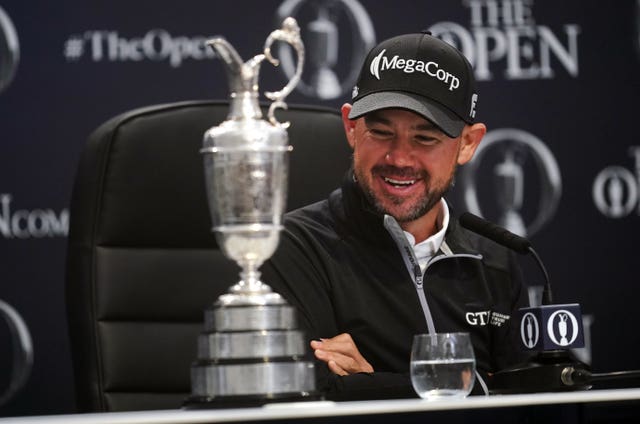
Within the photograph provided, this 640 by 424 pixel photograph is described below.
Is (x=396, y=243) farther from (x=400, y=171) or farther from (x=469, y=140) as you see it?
(x=469, y=140)

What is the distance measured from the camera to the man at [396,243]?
2242mm

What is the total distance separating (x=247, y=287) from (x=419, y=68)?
0.92 m

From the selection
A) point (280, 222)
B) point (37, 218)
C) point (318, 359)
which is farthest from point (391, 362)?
point (37, 218)

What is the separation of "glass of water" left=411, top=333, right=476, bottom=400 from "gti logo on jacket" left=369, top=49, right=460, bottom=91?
2.87 feet

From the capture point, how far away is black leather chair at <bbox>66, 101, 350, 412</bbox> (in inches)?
85.6

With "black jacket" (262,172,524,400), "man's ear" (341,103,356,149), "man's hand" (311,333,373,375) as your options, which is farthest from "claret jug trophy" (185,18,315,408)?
"man's ear" (341,103,356,149)

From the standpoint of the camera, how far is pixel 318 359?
6.67ft

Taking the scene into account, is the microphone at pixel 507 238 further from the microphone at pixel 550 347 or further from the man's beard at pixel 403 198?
the man's beard at pixel 403 198

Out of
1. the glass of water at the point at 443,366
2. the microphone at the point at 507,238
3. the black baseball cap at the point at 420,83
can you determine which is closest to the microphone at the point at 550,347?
the microphone at the point at 507,238

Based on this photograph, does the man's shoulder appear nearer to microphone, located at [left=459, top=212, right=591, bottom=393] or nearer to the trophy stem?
microphone, located at [left=459, top=212, right=591, bottom=393]

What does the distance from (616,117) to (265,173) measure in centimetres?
185

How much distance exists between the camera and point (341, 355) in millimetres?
2070

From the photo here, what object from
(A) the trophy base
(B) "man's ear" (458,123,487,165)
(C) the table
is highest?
(B) "man's ear" (458,123,487,165)

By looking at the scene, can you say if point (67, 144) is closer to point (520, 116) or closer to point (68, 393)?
point (68, 393)
